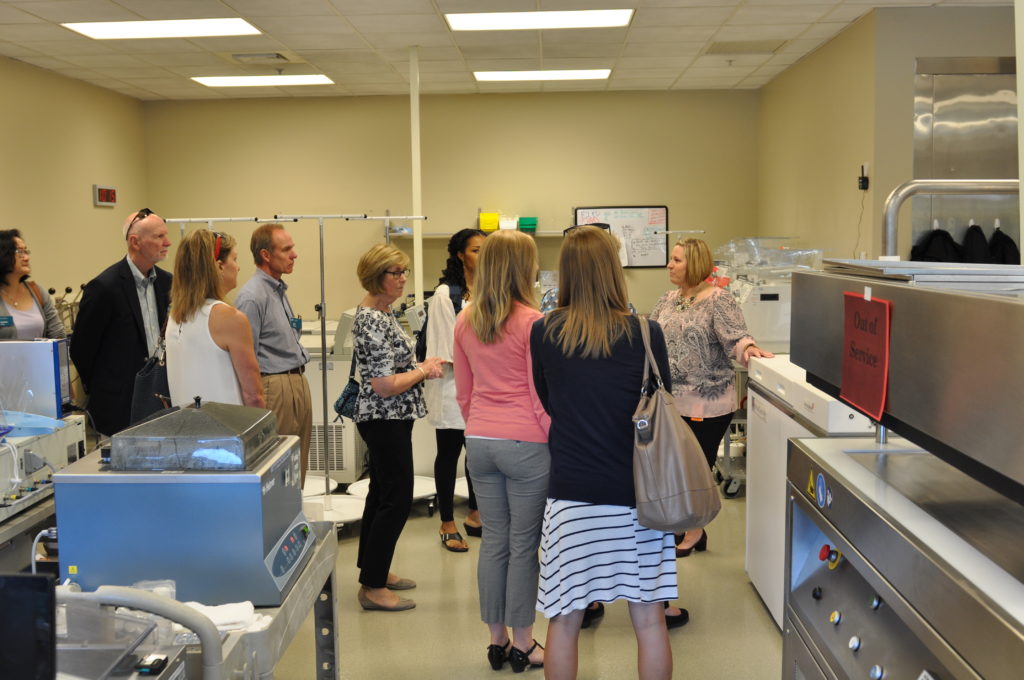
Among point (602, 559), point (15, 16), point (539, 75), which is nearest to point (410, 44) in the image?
point (539, 75)

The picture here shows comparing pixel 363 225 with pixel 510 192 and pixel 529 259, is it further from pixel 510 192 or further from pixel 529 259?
pixel 529 259

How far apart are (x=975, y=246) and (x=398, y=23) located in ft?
11.6

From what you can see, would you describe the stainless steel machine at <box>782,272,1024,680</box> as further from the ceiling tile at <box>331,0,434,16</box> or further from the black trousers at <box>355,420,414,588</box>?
the ceiling tile at <box>331,0,434,16</box>

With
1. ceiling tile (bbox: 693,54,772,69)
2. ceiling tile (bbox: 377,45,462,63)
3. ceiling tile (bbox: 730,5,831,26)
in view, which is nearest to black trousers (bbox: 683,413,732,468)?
ceiling tile (bbox: 730,5,831,26)

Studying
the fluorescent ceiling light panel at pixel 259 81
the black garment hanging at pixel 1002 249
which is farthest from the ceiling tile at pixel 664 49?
the fluorescent ceiling light panel at pixel 259 81

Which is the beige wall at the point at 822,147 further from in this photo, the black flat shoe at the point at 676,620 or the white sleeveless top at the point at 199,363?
the white sleeveless top at the point at 199,363

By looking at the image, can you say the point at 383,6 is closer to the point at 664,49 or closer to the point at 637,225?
the point at 664,49

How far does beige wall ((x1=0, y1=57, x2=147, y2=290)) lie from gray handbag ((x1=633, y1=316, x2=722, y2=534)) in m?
5.46

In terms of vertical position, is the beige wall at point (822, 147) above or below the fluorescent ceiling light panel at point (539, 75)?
below

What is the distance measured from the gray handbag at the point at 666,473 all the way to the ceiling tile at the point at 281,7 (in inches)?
143

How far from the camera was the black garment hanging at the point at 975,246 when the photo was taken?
488 cm

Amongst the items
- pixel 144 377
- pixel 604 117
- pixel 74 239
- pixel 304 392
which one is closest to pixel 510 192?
pixel 604 117

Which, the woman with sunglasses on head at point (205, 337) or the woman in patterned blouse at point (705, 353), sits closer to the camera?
the woman with sunglasses on head at point (205, 337)

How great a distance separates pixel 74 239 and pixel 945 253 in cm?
608
